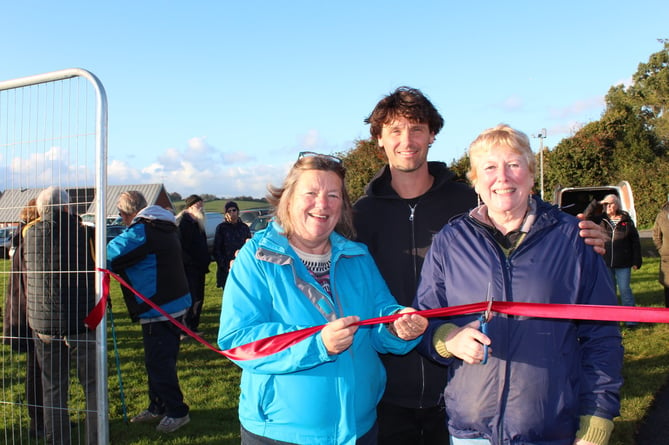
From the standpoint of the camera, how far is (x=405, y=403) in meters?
2.72

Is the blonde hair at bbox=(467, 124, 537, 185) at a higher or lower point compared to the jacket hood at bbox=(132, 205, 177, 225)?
higher

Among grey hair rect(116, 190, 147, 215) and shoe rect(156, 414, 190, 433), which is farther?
grey hair rect(116, 190, 147, 215)

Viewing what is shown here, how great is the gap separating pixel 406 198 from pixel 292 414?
1368mm

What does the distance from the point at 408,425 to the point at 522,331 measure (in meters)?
1.07

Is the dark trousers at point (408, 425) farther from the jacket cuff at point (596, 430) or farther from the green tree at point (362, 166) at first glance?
the green tree at point (362, 166)

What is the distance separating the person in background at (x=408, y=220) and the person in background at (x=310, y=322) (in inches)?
14.1

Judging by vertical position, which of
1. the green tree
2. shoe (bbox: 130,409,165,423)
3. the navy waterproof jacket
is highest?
the green tree

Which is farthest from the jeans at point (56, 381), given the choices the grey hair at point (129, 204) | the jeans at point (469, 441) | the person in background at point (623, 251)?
the person in background at point (623, 251)

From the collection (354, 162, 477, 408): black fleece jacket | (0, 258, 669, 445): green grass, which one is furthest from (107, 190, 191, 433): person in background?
(354, 162, 477, 408): black fleece jacket

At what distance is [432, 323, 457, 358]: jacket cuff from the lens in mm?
2140

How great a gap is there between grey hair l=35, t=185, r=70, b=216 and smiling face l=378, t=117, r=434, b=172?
215 centimetres

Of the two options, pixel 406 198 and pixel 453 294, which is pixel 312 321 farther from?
pixel 406 198

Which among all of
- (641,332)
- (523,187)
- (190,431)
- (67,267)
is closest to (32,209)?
(67,267)

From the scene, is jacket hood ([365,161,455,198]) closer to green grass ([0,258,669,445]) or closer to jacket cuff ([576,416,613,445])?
jacket cuff ([576,416,613,445])
